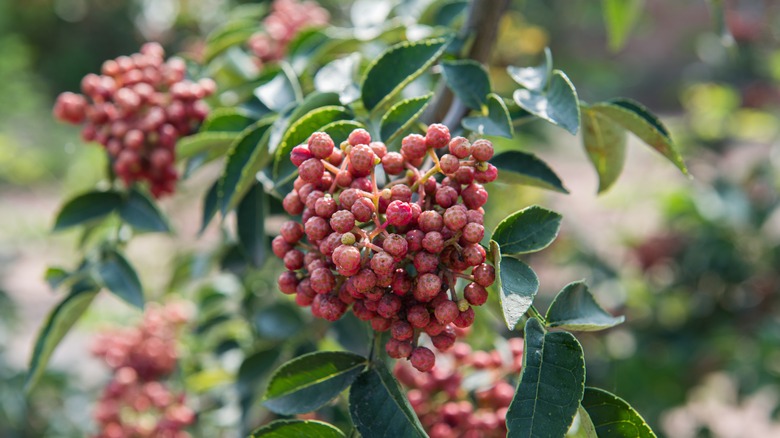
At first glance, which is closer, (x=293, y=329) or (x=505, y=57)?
(x=293, y=329)

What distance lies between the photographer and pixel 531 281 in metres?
0.65

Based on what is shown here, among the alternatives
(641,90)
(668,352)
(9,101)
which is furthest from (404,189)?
(641,90)

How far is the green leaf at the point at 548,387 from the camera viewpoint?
2.02ft

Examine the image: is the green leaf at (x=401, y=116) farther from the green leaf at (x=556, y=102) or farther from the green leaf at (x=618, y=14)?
the green leaf at (x=618, y=14)

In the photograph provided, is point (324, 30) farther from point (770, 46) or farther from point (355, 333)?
point (770, 46)

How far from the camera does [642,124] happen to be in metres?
0.85

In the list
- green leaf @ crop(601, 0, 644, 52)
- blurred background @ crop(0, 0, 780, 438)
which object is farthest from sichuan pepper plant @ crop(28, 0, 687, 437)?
blurred background @ crop(0, 0, 780, 438)

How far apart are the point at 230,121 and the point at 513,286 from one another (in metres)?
0.51

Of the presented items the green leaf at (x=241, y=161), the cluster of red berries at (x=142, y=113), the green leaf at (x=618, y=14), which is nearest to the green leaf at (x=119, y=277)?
the cluster of red berries at (x=142, y=113)

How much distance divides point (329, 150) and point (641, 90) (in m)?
10.1

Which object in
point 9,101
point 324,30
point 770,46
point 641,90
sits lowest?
point 641,90

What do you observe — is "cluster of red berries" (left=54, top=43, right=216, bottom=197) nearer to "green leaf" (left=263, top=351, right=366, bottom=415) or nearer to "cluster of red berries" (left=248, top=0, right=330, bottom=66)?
"cluster of red berries" (left=248, top=0, right=330, bottom=66)

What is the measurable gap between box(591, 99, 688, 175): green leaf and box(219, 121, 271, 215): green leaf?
0.40 m

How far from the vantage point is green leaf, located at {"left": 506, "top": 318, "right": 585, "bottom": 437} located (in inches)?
24.2
